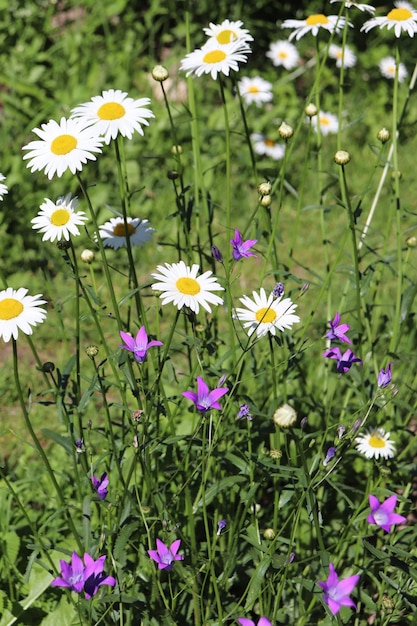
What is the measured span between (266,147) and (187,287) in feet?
8.70

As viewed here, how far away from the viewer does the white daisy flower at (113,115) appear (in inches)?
60.8

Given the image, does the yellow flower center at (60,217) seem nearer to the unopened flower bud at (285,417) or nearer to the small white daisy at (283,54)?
the unopened flower bud at (285,417)

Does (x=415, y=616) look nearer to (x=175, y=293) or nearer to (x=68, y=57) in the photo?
(x=175, y=293)

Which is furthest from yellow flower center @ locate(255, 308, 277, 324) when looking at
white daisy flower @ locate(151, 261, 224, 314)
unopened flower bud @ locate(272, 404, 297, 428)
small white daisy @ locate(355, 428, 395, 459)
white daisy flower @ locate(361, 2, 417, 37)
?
white daisy flower @ locate(361, 2, 417, 37)

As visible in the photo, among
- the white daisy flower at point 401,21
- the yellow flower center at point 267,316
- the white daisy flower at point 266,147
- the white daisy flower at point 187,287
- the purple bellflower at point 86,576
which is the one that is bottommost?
the purple bellflower at point 86,576

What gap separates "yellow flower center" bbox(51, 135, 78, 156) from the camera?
1499 mm

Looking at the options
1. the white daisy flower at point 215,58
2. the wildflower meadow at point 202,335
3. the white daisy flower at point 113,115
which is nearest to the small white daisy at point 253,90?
the wildflower meadow at point 202,335

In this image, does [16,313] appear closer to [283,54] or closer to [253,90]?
[253,90]

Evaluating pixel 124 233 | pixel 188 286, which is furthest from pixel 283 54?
pixel 188 286

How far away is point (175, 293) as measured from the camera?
1.45 metres

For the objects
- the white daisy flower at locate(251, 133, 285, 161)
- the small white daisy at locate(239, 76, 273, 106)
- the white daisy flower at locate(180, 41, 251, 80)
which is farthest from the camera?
the white daisy flower at locate(251, 133, 285, 161)

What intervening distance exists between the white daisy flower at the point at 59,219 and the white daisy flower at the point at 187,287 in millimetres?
223

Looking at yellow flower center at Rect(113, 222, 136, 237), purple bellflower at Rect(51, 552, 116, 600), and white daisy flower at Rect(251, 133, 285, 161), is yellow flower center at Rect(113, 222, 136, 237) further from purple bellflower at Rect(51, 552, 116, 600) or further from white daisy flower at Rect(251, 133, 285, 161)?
white daisy flower at Rect(251, 133, 285, 161)

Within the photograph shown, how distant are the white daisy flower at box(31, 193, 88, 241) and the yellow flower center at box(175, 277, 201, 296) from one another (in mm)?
245
